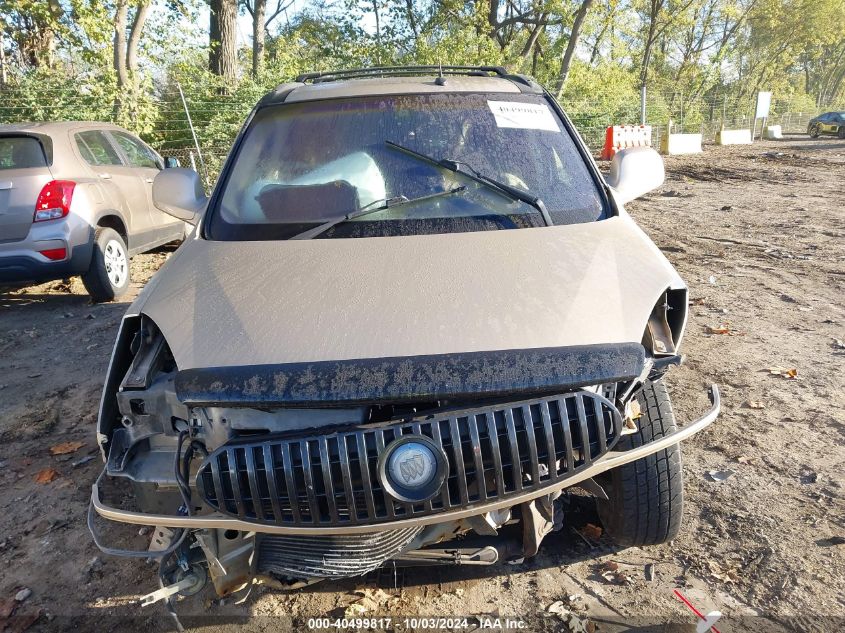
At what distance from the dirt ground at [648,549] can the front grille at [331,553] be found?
1.83 ft

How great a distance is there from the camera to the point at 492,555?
7.38ft

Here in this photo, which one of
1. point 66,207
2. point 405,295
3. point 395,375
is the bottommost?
point 395,375

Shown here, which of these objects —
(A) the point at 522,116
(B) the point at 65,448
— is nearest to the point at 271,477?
(A) the point at 522,116

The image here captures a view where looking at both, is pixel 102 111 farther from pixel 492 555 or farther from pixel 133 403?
pixel 492 555

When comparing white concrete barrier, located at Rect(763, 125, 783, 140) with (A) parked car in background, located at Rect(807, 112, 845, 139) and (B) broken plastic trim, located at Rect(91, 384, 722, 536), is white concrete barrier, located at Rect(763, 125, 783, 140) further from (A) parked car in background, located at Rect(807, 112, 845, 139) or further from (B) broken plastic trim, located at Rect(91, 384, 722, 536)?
(B) broken plastic trim, located at Rect(91, 384, 722, 536)

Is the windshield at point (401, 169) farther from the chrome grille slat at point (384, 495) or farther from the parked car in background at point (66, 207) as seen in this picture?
the parked car in background at point (66, 207)

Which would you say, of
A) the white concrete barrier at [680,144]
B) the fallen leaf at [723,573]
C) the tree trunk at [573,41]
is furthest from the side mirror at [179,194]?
the white concrete barrier at [680,144]

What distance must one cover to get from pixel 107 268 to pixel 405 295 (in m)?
5.45

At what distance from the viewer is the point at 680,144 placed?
22.3m

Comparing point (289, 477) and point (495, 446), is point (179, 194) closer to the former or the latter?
point (289, 477)

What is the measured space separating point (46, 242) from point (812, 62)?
78059mm

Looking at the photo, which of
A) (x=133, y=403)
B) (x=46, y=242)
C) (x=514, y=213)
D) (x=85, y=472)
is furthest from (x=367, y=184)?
(x=46, y=242)

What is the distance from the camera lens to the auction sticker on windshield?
3.19 m

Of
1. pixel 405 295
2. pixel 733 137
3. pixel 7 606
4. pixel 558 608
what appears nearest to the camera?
pixel 405 295
